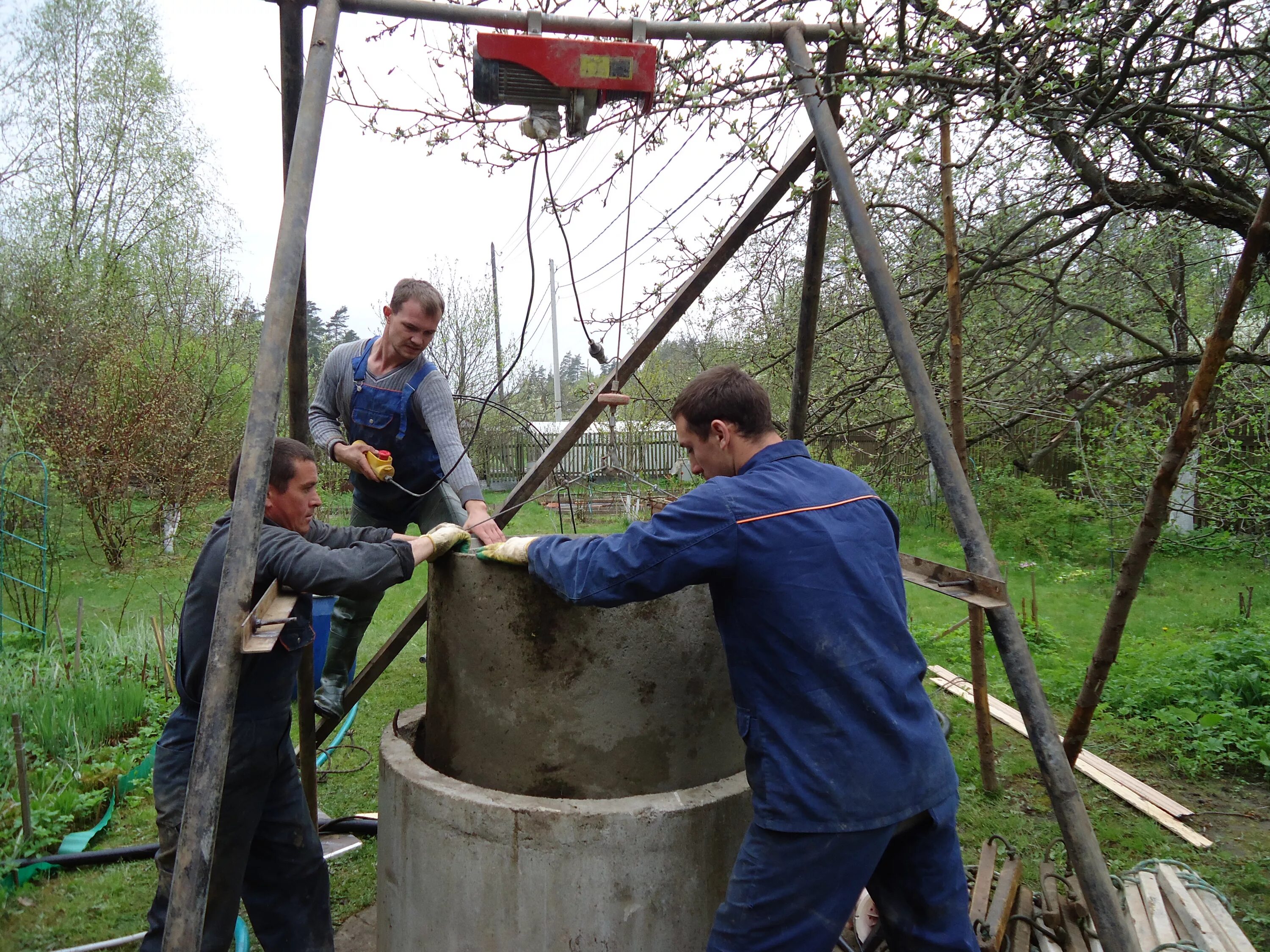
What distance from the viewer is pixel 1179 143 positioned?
4.63m

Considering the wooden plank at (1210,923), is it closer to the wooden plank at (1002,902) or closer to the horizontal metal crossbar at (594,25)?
the wooden plank at (1002,902)

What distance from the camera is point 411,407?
134 inches

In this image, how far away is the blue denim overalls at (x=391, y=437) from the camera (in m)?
3.35

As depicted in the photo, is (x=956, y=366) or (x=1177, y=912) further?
(x=956, y=366)

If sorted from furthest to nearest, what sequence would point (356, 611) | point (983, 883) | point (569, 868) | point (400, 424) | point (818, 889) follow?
point (356, 611) → point (400, 424) → point (983, 883) → point (569, 868) → point (818, 889)

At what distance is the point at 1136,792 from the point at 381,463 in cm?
411

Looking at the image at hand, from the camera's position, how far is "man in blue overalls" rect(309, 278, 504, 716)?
319 centimetres

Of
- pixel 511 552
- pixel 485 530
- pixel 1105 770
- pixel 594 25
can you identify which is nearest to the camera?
pixel 511 552

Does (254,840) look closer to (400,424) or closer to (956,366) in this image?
(400,424)

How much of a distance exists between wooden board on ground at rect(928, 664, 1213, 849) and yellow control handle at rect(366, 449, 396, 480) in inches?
112

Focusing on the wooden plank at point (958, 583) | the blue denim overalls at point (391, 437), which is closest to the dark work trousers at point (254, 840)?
the blue denim overalls at point (391, 437)

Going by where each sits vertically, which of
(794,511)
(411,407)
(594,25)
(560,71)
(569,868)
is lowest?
(569,868)

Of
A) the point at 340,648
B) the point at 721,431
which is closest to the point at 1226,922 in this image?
the point at 721,431

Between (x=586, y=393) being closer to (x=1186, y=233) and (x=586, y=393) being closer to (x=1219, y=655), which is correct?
(x=1186, y=233)
